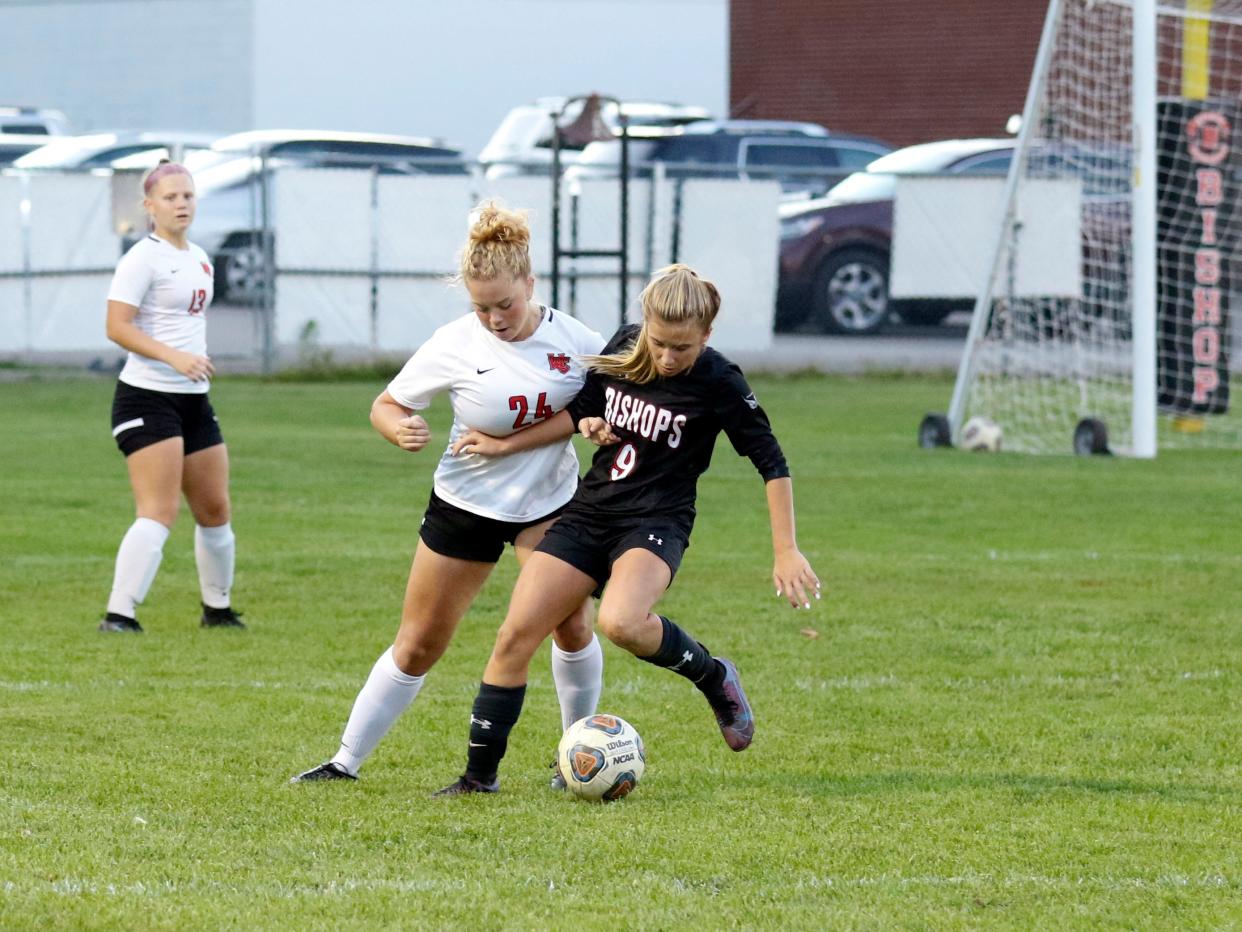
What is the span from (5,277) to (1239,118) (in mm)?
12200

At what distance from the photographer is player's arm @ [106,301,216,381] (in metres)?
8.28

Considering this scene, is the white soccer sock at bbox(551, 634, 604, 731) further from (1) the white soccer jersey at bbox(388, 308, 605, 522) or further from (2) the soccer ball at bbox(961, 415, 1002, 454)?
(2) the soccer ball at bbox(961, 415, 1002, 454)

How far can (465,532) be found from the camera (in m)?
5.80

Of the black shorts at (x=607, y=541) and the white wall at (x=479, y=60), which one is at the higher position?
the white wall at (x=479, y=60)

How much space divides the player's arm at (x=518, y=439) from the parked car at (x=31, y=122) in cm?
2595

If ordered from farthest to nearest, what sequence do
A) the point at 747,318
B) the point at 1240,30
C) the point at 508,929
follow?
the point at 747,318, the point at 1240,30, the point at 508,929

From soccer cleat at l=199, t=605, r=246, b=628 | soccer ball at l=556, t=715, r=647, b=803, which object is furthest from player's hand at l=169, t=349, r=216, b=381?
soccer ball at l=556, t=715, r=647, b=803

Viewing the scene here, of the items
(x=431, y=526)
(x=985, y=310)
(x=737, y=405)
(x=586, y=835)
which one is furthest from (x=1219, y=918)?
(x=985, y=310)

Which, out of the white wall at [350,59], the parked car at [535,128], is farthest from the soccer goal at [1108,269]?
the white wall at [350,59]

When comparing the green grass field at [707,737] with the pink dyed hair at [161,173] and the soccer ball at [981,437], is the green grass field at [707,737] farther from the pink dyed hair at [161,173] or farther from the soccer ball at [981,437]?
the soccer ball at [981,437]

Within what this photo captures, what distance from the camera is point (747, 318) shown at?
22.0m

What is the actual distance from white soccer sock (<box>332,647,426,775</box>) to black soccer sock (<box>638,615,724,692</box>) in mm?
751

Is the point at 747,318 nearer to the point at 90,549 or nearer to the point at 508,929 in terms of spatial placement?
the point at 90,549

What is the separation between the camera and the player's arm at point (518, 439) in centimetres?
569
